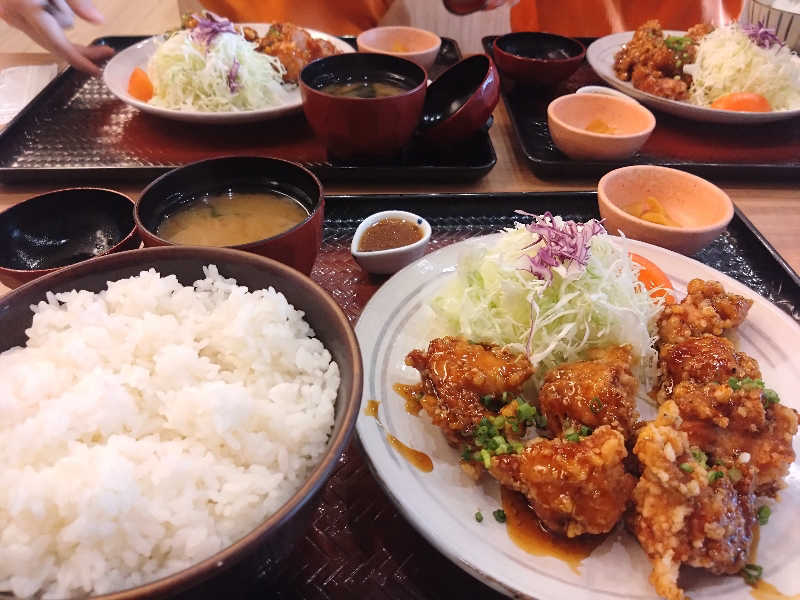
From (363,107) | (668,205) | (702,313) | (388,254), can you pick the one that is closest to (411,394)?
(388,254)

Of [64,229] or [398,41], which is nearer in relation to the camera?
[64,229]

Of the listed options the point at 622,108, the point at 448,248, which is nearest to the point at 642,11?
the point at 622,108

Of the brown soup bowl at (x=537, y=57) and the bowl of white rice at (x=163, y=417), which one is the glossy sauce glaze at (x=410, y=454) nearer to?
the bowl of white rice at (x=163, y=417)

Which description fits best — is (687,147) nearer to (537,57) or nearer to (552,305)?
(537,57)

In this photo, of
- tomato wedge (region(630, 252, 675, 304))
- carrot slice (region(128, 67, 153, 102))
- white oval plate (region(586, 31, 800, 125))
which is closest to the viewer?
tomato wedge (region(630, 252, 675, 304))


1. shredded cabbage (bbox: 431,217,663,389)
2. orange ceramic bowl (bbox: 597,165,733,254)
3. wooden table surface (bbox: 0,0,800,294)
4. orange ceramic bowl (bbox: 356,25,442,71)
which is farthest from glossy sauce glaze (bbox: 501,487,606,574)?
orange ceramic bowl (bbox: 356,25,442,71)

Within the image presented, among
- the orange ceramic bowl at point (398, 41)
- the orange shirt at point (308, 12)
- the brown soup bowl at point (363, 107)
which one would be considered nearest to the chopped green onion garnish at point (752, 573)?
the brown soup bowl at point (363, 107)

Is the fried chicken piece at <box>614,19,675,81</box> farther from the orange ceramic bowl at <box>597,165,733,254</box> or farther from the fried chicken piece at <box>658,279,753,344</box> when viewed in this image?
the fried chicken piece at <box>658,279,753,344</box>
